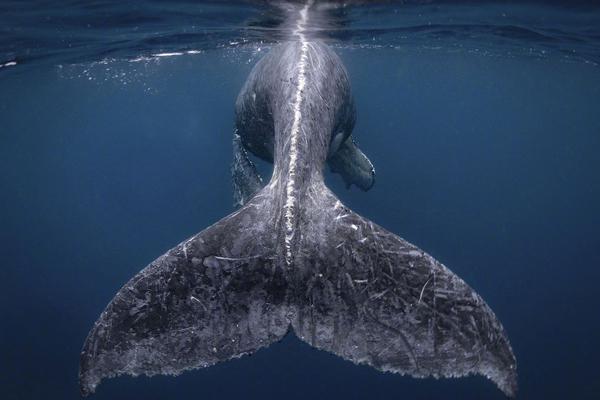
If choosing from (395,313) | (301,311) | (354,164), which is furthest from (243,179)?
(395,313)

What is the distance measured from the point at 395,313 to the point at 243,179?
6.26 metres

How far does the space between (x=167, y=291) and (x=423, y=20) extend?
14.0m

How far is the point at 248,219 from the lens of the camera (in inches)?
196

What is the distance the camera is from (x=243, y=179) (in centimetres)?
1009

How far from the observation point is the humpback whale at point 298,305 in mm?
4305

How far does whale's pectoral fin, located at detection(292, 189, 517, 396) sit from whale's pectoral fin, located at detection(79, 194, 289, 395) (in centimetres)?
39

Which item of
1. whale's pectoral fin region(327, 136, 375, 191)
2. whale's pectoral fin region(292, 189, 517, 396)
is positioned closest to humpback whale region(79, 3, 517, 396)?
whale's pectoral fin region(292, 189, 517, 396)

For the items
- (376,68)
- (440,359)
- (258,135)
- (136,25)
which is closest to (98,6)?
(136,25)

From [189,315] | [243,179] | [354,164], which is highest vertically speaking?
[189,315]

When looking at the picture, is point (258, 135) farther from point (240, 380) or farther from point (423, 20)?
point (240, 380)

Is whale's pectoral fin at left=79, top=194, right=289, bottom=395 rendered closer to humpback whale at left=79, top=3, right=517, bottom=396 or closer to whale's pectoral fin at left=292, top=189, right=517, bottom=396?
humpback whale at left=79, top=3, right=517, bottom=396

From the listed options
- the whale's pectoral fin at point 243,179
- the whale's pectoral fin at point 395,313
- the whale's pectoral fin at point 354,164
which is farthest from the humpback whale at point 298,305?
the whale's pectoral fin at point 354,164

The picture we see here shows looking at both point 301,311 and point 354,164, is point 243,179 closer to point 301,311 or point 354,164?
point 354,164

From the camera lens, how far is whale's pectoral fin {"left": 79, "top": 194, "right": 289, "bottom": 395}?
4.39 m
